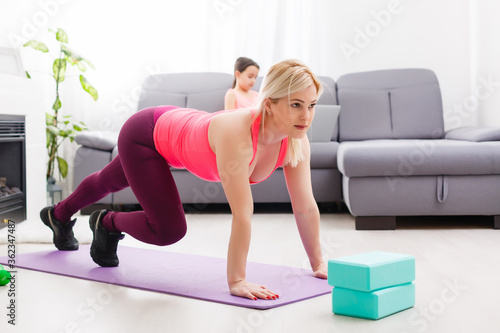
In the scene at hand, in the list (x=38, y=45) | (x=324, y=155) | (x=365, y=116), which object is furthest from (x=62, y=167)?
(x=365, y=116)

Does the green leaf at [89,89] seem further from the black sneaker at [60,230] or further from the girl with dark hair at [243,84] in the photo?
the black sneaker at [60,230]

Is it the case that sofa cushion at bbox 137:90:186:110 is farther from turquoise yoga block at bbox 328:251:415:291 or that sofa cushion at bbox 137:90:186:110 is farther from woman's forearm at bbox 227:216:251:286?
turquoise yoga block at bbox 328:251:415:291

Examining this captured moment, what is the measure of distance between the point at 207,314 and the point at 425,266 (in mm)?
1013

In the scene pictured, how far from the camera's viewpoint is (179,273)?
7.16 ft

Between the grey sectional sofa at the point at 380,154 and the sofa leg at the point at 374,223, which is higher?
the grey sectional sofa at the point at 380,154

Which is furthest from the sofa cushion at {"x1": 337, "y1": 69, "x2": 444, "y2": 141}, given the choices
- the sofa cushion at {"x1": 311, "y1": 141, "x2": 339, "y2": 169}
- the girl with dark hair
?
the girl with dark hair

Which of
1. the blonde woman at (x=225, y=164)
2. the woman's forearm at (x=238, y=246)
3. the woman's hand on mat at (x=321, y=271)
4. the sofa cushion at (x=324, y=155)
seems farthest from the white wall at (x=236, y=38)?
the woman's forearm at (x=238, y=246)

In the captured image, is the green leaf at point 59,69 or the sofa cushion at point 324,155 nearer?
the sofa cushion at point 324,155

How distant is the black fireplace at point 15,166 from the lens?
343 centimetres

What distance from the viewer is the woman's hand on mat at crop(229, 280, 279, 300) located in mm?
1791

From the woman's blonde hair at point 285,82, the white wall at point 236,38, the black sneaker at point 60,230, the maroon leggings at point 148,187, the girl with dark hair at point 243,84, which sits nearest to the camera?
the woman's blonde hair at point 285,82

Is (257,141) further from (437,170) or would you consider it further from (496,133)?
(496,133)

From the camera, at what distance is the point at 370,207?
3.21 meters

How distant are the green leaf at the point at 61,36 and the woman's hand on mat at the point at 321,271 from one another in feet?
10.1
